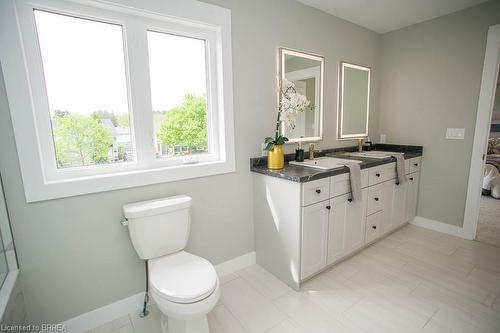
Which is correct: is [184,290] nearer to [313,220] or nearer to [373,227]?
[313,220]

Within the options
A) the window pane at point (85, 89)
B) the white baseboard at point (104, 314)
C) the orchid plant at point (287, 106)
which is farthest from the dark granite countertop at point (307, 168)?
the white baseboard at point (104, 314)

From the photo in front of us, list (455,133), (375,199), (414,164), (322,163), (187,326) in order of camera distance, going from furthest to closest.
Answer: (414,164)
(455,133)
(375,199)
(322,163)
(187,326)

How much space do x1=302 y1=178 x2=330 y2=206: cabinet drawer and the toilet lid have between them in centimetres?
80

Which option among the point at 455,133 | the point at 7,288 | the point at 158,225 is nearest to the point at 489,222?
the point at 455,133

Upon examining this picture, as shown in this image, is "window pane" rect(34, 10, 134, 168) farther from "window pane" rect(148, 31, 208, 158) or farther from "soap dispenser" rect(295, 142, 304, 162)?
"soap dispenser" rect(295, 142, 304, 162)

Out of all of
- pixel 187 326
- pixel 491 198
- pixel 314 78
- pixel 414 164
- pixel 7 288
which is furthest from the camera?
pixel 491 198

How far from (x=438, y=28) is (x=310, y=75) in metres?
1.58

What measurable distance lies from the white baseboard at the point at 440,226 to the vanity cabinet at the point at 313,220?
859mm

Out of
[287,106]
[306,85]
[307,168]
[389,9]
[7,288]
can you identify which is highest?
[389,9]

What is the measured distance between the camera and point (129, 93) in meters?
1.63

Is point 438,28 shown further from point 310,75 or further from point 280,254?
point 280,254

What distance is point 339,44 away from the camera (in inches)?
104

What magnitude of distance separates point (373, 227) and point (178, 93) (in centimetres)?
217

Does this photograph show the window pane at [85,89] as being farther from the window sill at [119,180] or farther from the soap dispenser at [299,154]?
the soap dispenser at [299,154]
